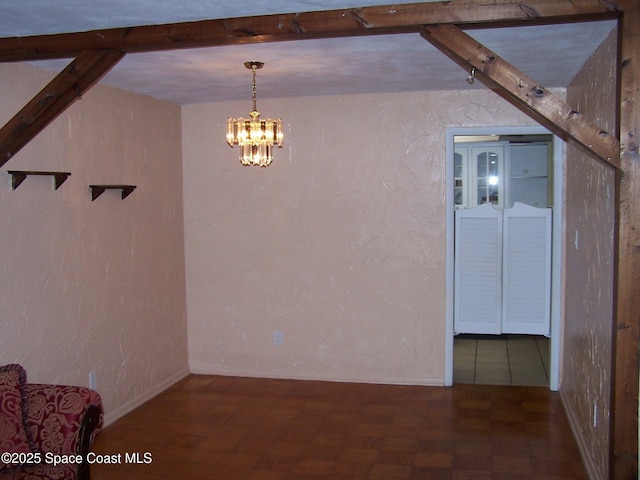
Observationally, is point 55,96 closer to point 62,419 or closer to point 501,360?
point 62,419

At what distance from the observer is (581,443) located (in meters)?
3.76

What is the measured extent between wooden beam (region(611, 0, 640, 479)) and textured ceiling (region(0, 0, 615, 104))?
47 centimetres

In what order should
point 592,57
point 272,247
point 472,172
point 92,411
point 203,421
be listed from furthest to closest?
1. point 472,172
2. point 272,247
3. point 203,421
4. point 592,57
5. point 92,411

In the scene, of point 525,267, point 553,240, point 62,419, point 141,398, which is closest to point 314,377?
point 141,398

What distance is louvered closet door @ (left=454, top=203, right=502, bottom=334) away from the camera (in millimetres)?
5367

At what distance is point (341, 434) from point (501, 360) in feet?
7.34

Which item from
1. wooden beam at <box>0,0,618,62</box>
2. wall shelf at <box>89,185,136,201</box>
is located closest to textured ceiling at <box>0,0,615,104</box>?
wooden beam at <box>0,0,618,62</box>

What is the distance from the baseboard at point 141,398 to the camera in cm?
434

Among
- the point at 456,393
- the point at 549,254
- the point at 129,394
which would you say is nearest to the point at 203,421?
the point at 129,394

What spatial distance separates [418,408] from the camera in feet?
14.9

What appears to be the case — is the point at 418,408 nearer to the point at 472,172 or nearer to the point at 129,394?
the point at 129,394

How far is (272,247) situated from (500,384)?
6.81 ft

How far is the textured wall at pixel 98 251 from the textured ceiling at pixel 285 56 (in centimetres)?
33

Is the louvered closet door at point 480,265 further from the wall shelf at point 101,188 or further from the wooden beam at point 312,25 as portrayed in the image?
the wooden beam at point 312,25
